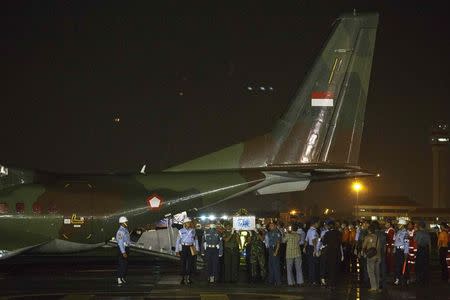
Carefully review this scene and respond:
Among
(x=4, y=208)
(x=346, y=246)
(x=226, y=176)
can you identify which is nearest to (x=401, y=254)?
(x=226, y=176)

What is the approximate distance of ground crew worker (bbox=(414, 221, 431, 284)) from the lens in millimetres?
20328

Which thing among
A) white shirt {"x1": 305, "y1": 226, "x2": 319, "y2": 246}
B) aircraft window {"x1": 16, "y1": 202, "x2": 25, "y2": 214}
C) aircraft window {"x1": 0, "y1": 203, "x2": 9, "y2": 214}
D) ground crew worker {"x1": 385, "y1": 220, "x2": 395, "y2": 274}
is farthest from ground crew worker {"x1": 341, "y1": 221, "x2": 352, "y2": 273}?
aircraft window {"x1": 0, "y1": 203, "x2": 9, "y2": 214}

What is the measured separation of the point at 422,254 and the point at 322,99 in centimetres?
522

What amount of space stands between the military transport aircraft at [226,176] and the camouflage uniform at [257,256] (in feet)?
5.00

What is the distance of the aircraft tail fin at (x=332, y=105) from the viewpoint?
2158 cm

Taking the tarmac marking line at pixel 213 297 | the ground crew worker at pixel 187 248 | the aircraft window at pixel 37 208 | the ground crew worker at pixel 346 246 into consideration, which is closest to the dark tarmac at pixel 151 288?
the tarmac marking line at pixel 213 297

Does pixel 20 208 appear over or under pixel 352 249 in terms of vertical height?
over

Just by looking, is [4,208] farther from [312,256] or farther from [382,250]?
[382,250]

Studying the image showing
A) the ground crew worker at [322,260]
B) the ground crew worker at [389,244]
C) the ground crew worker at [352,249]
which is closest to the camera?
the ground crew worker at [322,260]

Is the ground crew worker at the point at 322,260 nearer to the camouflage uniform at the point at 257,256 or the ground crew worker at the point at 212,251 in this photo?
the camouflage uniform at the point at 257,256

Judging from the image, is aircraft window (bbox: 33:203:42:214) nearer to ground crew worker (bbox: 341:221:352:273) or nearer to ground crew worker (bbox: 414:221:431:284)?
ground crew worker (bbox: 414:221:431:284)

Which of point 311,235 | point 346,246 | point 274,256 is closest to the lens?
point 274,256

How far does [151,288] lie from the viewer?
18672mm

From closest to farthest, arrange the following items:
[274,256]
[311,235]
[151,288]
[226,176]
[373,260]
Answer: [373,260] → [151,288] → [274,256] → [311,235] → [226,176]
